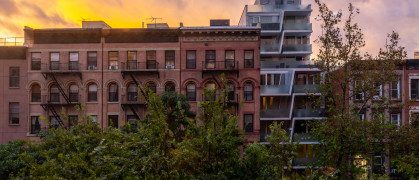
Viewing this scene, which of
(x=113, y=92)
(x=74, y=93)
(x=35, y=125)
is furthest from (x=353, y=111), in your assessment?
(x=35, y=125)

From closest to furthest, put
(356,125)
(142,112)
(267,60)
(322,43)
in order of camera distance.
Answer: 1. (356,125)
2. (322,43)
3. (142,112)
4. (267,60)

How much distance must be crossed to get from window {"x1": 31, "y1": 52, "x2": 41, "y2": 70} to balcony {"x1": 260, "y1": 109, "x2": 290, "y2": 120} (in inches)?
889

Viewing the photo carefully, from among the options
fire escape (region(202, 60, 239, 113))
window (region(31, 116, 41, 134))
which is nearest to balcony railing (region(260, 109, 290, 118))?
fire escape (region(202, 60, 239, 113))

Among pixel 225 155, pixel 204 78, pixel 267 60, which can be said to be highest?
pixel 267 60

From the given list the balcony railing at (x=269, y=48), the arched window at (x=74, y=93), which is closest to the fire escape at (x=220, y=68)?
the balcony railing at (x=269, y=48)

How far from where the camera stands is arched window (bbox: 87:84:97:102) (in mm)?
25562

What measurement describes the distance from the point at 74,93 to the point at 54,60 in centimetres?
387

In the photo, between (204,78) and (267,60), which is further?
(267,60)

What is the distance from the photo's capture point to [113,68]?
25578 millimetres

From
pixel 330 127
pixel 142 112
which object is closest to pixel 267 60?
pixel 142 112

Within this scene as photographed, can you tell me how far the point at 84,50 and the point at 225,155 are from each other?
23624 mm

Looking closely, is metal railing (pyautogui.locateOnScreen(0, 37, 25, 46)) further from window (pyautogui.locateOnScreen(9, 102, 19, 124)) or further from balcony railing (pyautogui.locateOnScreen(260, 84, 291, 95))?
balcony railing (pyautogui.locateOnScreen(260, 84, 291, 95))

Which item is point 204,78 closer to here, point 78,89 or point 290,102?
point 290,102

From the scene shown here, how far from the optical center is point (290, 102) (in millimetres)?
27297
